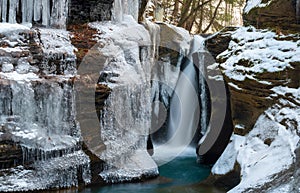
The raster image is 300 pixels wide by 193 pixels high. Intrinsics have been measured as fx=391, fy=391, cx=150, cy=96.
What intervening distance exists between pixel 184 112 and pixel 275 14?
5.51 metres

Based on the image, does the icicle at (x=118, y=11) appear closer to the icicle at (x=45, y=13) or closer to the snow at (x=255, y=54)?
the icicle at (x=45, y=13)

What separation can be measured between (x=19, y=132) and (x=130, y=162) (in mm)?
2864

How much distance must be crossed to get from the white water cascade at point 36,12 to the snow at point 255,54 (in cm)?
541

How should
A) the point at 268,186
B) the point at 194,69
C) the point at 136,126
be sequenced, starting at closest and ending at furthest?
the point at 268,186 < the point at 136,126 < the point at 194,69

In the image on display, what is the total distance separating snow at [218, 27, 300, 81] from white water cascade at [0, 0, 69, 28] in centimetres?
541

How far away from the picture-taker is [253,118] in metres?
8.44

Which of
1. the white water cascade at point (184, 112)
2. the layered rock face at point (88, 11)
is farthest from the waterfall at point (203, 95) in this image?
the layered rock face at point (88, 11)

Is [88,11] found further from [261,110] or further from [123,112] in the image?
[261,110]

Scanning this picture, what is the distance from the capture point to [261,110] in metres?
8.19

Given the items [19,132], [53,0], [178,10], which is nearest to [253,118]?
[19,132]

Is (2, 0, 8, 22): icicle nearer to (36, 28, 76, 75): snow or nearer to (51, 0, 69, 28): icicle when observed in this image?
(51, 0, 69, 28): icicle

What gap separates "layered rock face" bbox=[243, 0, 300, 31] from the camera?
855 centimetres

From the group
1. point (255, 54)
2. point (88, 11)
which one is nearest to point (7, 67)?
point (88, 11)

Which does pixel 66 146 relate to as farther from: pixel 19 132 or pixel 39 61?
pixel 39 61
